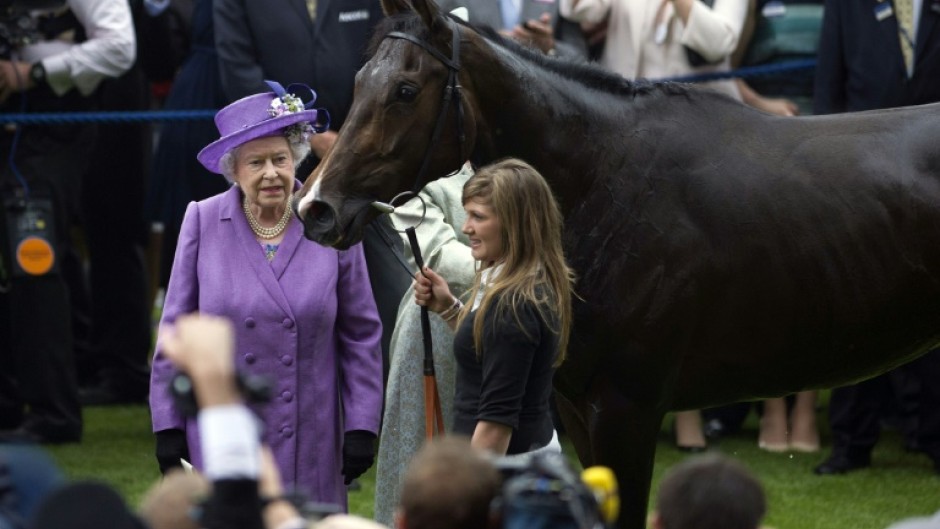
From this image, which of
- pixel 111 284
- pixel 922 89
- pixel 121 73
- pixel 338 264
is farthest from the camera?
pixel 111 284

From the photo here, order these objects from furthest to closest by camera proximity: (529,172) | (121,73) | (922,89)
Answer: (121,73) → (922,89) → (529,172)

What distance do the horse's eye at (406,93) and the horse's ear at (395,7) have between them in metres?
0.29

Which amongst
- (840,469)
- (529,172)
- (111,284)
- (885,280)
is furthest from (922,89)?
(111,284)

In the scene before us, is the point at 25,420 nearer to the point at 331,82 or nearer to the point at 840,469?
the point at 331,82

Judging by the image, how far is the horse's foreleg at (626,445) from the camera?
241 inches

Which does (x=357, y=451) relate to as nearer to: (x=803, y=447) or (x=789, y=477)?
(x=789, y=477)

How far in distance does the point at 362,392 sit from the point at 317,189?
0.67 meters

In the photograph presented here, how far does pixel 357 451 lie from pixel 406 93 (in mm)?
1228

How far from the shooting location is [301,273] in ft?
18.5

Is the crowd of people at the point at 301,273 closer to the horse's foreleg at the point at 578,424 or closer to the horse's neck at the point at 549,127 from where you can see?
the horse's neck at the point at 549,127

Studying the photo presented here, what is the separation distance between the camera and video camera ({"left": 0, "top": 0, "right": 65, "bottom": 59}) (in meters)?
9.13

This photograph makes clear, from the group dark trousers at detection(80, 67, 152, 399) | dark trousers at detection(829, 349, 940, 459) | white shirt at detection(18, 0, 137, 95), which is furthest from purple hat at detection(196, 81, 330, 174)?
dark trousers at detection(80, 67, 152, 399)

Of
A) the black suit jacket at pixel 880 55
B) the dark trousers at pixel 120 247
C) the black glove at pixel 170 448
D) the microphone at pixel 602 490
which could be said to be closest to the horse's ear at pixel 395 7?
the black glove at pixel 170 448

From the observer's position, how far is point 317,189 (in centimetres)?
572
